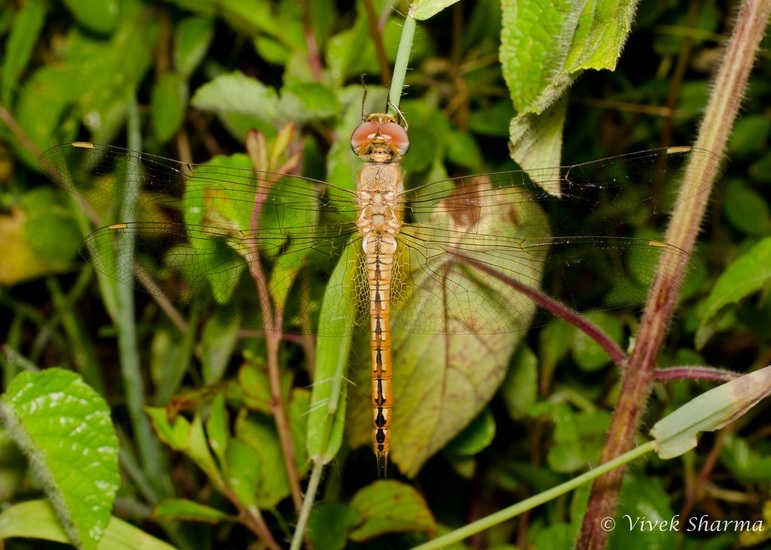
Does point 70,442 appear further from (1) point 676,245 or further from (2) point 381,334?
(1) point 676,245

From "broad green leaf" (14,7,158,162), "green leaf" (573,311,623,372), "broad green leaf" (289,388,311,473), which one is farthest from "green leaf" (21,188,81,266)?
"green leaf" (573,311,623,372)

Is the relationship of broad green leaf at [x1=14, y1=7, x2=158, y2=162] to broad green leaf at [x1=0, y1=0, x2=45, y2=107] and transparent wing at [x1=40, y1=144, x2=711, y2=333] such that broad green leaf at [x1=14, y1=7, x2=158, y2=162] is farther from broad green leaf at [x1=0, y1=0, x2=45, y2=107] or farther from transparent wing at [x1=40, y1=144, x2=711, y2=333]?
transparent wing at [x1=40, y1=144, x2=711, y2=333]

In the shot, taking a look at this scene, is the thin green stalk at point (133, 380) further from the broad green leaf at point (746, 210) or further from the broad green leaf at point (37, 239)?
the broad green leaf at point (746, 210)

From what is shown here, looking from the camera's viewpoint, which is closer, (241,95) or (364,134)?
(364,134)

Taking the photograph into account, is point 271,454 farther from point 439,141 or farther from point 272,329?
point 439,141

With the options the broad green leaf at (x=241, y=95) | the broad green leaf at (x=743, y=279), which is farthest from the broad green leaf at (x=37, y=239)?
the broad green leaf at (x=743, y=279)

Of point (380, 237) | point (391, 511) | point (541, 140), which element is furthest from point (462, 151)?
point (391, 511)
